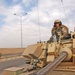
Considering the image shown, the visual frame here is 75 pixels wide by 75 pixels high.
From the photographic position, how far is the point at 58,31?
916cm

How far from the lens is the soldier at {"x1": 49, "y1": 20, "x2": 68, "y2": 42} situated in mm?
8945

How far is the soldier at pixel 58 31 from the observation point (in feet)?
29.3

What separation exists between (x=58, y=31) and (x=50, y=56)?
5.44ft

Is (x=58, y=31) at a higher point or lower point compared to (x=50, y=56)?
higher

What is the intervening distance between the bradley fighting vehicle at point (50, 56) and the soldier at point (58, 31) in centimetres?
27

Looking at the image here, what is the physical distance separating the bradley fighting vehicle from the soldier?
27cm

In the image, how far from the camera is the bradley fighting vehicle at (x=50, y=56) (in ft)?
23.3

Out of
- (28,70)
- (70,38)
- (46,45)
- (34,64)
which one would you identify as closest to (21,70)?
(28,70)

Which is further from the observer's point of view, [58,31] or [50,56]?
[58,31]

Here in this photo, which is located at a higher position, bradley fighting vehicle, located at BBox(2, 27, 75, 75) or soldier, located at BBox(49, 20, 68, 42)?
soldier, located at BBox(49, 20, 68, 42)

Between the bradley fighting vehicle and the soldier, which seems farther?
the soldier

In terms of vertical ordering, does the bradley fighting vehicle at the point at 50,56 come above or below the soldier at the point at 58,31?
below

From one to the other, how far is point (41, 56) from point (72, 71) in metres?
1.31

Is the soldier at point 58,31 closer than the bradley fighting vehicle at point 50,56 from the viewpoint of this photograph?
No
